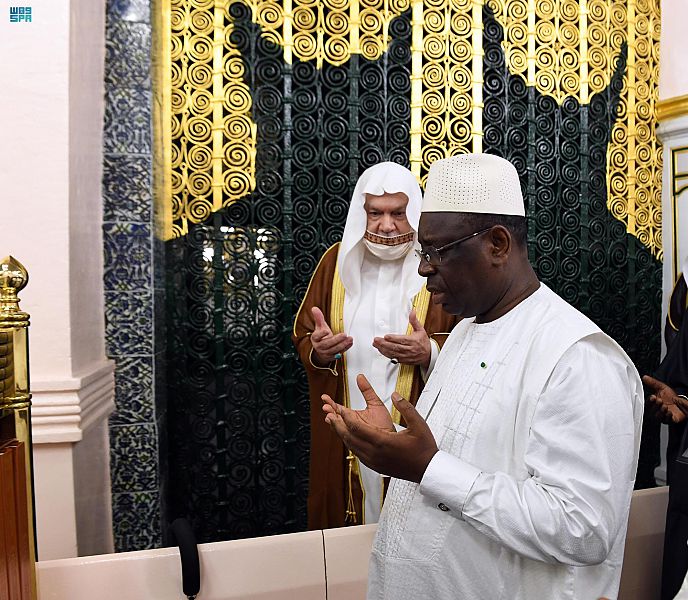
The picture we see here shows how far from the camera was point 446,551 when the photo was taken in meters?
1.17

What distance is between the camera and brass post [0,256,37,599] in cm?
137

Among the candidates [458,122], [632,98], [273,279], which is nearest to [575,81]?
[632,98]

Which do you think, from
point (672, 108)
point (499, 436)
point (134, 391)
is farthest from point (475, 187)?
point (672, 108)

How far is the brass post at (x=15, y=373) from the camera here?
1369mm

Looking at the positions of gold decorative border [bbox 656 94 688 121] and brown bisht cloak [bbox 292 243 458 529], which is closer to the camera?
brown bisht cloak [bbox 292 243 458 529]

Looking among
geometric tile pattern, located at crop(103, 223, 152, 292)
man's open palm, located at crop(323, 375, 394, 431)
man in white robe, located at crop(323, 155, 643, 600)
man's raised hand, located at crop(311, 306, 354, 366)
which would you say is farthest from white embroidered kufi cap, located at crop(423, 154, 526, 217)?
geometric tile pattern, located at crop(103, 223, 152, 292)

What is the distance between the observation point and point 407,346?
236cm

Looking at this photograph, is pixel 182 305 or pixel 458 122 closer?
pixel 182 305

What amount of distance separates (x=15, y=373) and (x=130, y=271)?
53.3 inches

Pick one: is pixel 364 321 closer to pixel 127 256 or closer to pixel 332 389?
pixel 332 389

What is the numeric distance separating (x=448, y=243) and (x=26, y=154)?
62.8 inches

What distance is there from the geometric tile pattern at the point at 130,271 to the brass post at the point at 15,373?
128 centimetres

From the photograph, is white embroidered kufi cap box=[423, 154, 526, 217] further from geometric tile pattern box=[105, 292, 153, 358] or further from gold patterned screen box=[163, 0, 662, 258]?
gold patterned screen box=[163, 0, 662, 258]

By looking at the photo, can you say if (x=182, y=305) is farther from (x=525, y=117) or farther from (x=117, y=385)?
(x=525, y=117)
